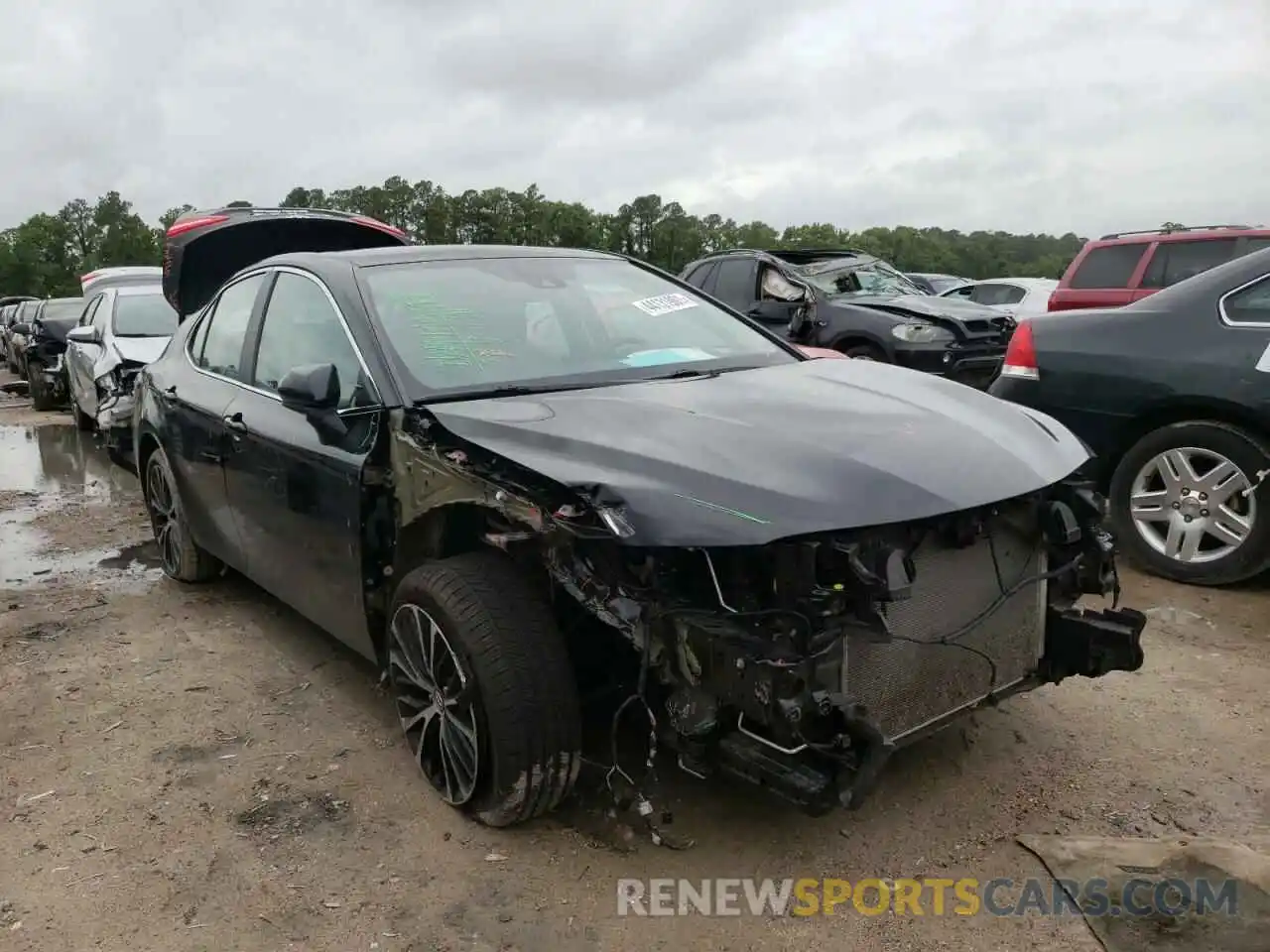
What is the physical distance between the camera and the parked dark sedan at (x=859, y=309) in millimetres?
8938

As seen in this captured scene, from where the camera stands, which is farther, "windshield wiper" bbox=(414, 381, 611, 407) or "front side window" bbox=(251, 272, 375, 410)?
"front side window" bbox=(251, 272, 375, 410)

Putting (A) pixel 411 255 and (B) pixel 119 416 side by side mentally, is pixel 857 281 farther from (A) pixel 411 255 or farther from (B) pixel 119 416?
(A) pixel 411 255

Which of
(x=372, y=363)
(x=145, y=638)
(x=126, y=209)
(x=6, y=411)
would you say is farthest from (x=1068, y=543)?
(x=126, y=209)

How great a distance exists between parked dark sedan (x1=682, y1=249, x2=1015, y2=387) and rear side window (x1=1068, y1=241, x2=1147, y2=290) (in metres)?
1.00

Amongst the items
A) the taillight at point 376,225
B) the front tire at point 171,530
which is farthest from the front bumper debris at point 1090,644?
the taillight at point 376,225

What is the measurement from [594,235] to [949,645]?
55.5 meters

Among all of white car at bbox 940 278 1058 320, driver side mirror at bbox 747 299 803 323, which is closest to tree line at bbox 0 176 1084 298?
white car at bbox 940 278 1058 320

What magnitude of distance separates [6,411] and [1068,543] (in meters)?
15.4

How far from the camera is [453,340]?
338 cm

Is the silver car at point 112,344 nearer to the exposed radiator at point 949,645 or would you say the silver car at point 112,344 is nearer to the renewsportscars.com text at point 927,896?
the renewsportscars.com text at point 927,896

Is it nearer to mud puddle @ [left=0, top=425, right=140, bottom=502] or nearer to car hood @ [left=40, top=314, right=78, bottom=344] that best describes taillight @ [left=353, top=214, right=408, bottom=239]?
mud puddle @ [left=0, top=425, right=140, bottom=502]

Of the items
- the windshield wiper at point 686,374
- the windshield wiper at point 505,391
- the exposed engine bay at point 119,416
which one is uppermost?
the windshield wiper at point 686,374

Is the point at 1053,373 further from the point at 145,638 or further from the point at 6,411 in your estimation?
the point at 6,411

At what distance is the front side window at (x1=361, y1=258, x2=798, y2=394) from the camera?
3.31m
